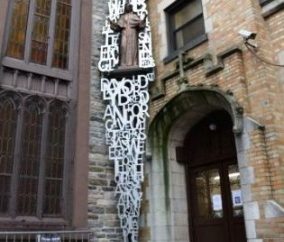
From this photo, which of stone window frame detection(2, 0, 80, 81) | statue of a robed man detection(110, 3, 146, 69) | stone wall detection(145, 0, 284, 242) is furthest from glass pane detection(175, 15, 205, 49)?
stone window frame detection(2, 0, 80, 81)

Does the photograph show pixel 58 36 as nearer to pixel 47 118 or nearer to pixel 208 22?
pixel 47 118

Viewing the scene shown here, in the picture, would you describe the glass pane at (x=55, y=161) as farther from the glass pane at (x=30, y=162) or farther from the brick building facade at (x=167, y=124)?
the glass pane at (x=30, y=162)

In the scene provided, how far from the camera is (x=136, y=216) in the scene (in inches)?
324

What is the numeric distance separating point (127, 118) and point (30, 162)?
7.84 ft

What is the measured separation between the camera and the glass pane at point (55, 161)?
7761mm

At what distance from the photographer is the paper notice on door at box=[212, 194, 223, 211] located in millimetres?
8126

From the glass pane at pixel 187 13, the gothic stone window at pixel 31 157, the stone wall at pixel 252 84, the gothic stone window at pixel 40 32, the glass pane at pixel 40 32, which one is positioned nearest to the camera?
the stone wall at pixel 252 84

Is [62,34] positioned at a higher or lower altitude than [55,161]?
higher

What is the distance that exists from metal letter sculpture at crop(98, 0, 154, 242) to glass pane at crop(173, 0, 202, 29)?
760mm

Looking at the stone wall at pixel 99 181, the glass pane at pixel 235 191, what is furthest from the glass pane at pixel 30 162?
the glass pane at pixel 235 191

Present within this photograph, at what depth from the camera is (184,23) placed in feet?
31.2

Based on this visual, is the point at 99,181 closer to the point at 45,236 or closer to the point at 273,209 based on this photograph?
the point at 45,236

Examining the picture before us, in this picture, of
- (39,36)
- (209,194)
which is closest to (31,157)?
(39,36)

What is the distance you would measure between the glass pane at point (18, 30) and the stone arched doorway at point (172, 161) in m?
3.40
